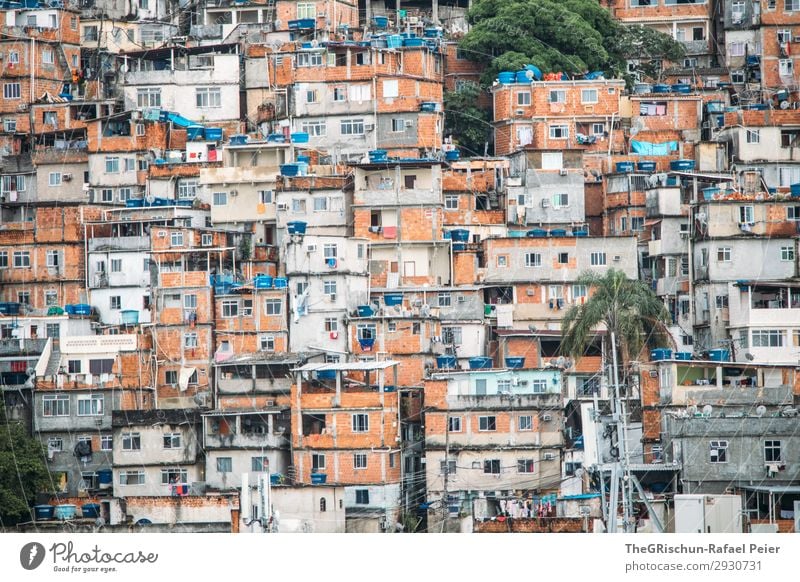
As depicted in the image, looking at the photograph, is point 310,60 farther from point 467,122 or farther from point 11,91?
point 11,91

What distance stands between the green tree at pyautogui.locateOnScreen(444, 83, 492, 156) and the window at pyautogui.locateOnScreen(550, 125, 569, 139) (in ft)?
10.9

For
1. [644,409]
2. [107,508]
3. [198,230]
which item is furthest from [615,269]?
[107,508]

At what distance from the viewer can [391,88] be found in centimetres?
7531

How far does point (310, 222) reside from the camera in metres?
70.0

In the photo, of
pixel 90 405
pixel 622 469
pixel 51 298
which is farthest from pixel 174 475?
pixel 622 469

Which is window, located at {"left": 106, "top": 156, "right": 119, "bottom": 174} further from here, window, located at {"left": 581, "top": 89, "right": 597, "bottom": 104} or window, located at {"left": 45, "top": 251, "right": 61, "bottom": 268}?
window, located at {"left": 581, "top": 89, "right": 597, "bottom": 104}

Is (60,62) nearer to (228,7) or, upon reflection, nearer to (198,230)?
(228,7)

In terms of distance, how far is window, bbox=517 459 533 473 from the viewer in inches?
2395

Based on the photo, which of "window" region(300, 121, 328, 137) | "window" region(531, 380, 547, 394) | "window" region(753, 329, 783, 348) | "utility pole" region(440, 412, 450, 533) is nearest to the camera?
"utility pole" region(440, 412, 450, 533)

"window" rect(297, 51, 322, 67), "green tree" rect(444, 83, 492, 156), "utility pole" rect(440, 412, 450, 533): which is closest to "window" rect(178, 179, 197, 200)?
"window" rect(297, 51, 322, 67)

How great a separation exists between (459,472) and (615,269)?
10036mm

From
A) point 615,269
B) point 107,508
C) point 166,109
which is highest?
point 166,109

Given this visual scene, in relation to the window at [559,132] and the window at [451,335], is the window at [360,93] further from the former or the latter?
the window at [451,335]
